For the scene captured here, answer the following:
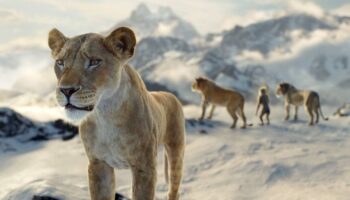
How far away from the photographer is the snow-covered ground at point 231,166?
9.38 metres

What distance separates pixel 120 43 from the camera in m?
4.88


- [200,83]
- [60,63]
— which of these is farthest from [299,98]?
[60,63]

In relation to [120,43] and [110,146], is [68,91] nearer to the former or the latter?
[120,43]

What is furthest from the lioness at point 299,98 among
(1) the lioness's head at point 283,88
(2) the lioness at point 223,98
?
(2) the lioness at point 223,98

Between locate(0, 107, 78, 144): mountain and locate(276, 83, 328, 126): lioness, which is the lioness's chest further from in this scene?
locate(276, 83, 328, 126): lioness

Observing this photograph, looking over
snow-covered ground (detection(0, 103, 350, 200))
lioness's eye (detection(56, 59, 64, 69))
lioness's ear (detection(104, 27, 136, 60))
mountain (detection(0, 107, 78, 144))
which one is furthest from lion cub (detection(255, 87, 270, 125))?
lioness's eye (detection(56, 59, 64, 69))

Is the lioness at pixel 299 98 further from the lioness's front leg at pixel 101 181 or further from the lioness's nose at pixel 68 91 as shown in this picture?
the lioness's nose at pixel 68 91

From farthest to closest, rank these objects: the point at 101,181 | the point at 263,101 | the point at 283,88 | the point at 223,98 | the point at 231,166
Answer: the point at 283,88 < the point at 263,101 < the point at 223,98 < the point at 231,166 < the point at 101,181

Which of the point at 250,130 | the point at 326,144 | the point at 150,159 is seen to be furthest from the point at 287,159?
the point at 150,159

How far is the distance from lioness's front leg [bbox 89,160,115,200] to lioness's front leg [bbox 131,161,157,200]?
432 mm

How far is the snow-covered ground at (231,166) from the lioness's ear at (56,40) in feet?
10.6

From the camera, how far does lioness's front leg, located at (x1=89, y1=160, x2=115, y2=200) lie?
562 centimetres

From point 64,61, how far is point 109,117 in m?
0.74

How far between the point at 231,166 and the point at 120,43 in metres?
7.16
